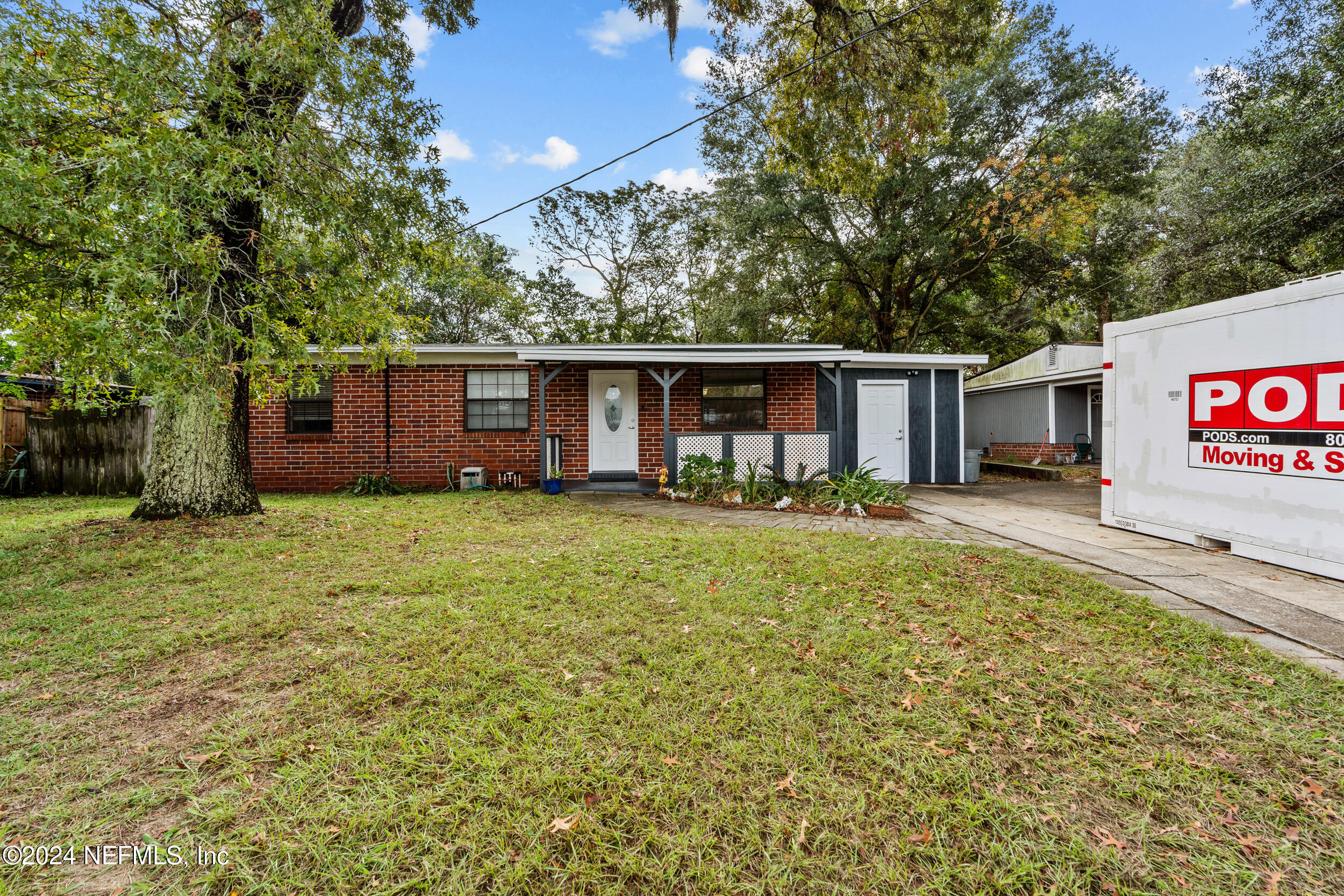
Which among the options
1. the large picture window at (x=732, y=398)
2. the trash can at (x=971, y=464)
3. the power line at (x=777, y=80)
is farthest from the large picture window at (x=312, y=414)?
the trash can at (x=971, y=464)

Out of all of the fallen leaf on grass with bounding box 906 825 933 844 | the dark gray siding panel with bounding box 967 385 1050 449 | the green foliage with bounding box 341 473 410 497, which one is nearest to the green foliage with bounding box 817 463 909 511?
the fallen leaf on grass with bounding box 906 825 933 844

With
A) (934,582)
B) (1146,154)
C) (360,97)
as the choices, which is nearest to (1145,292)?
(1146,154)

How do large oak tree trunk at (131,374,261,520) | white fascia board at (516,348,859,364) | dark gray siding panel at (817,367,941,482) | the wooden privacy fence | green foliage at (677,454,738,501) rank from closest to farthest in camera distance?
large oak tree trunk at (131,374,261,520)
green foliage at (677,454,738,501)
the wooden privacy fence
white fascia board at (516,348,859,364)
dark gray siding panel at (817,367,941,482)

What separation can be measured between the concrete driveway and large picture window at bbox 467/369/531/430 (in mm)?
7276

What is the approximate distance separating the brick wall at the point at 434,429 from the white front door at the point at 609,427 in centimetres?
11

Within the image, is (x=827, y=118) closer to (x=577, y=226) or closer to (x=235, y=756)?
(x=235, y=756)

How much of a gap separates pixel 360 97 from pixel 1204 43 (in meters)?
17.2

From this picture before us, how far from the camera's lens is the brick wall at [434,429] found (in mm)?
10023

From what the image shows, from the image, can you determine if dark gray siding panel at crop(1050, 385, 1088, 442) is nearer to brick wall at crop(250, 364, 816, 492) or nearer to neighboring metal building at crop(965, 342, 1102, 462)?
neighboring metal building at crop(965, 342, 1102, 462)

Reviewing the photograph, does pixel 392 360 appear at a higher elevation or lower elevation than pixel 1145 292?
lower

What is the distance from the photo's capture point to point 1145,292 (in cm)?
1434

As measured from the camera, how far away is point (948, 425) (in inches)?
436

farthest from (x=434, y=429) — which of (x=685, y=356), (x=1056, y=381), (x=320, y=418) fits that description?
(x=1056, y=381)

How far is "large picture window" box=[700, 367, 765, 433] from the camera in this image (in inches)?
415
